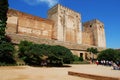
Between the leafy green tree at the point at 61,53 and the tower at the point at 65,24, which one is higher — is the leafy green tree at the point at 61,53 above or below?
below

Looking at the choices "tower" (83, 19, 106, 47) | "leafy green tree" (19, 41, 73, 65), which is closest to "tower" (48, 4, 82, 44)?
"tower" (83, 19, 106, 47)

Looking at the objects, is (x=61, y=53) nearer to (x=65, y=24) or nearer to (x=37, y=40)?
(x=37, y=40)

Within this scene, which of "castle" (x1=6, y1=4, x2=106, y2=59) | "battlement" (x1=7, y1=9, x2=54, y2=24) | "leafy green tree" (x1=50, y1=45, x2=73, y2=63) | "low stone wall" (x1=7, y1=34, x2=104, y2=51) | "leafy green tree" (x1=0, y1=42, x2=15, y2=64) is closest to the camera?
"leafy green tree" (x1=0, y1=42, x2=15, y2=64)

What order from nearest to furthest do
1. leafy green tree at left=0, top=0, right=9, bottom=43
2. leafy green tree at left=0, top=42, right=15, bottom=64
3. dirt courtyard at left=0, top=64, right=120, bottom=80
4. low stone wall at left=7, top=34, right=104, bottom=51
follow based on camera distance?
dirt courtyard at left=0, top=64, right=120, bottom=80
leafy green tree at left=0, top=42, right=15, bottom=64
leafy green tree at left=0, top=0, right=9, bottom=43
low stone wall at left=7, top=34, right=104, bottom=51

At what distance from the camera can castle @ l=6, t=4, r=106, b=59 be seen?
26422 millimetres

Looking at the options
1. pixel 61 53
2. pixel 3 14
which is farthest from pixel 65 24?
pixel 61 53

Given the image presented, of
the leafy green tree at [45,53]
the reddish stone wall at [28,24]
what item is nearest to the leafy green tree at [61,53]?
the leafy green tree at [45,53]

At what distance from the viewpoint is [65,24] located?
32.2 meters

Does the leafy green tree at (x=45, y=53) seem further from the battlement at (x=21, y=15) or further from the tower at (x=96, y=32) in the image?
the tower at (x=96, y=32)

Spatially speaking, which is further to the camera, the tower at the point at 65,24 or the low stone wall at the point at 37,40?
the tower at the point at 65,24

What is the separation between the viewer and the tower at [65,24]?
103 feet

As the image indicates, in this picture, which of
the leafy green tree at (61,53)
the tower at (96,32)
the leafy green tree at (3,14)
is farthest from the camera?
the tower at (96,32)

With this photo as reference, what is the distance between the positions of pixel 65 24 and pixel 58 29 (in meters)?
2.14

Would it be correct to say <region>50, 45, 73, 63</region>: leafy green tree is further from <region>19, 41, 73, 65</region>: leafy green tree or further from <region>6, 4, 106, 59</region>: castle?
<region>6, 4, 106, 59</region>: castle
